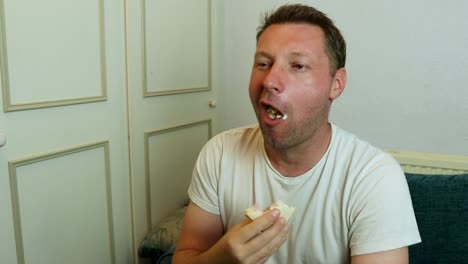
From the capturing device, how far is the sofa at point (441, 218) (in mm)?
1248

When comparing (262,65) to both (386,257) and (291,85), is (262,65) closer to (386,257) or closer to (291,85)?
(291,85)

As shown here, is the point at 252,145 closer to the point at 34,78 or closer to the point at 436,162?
the point at 34,78

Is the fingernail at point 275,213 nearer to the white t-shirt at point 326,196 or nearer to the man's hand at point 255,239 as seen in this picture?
the man's hand at point 255,239

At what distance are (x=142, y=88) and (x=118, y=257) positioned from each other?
2.53 feet

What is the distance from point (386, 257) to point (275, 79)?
49cm

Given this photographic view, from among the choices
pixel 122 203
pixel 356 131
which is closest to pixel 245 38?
pixel 356 131

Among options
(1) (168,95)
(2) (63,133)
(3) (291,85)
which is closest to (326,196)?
(3) (291,85)

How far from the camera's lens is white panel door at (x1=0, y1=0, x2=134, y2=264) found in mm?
1333

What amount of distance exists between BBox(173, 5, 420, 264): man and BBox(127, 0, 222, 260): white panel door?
75 centimetres

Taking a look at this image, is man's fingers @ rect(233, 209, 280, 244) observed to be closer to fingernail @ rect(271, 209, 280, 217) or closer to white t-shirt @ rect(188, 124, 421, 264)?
fingernail @ rect(271, 209, 280, 217)

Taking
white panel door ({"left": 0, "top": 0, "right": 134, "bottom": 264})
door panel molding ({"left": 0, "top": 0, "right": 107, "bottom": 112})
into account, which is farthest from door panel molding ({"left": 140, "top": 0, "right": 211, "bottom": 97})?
door panel molding ({"left": 0, "top": 0, "right": 107, "bottom": 112})

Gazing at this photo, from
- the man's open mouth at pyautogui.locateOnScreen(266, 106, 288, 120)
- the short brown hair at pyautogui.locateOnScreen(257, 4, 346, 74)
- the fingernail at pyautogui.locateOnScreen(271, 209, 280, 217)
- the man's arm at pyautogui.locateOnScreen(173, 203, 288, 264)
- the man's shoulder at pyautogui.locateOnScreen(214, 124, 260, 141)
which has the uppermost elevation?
the short brown hair at pyautogui.locateOnScreen(257, 4, 346, 74)

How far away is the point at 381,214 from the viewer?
3.12 ft

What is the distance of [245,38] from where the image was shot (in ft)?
7.40
